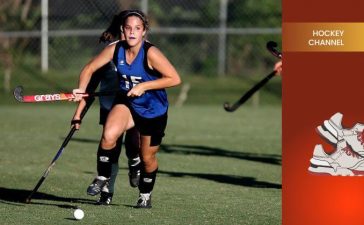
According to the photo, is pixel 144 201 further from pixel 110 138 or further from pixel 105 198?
pixel 110 138

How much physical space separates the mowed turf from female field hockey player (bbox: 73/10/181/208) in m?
0.44

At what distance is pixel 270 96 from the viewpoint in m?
25.7

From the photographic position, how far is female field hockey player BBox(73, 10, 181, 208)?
31.2 feet

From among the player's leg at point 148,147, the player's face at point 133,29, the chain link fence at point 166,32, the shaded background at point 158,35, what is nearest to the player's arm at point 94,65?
the player's face at point 133,29

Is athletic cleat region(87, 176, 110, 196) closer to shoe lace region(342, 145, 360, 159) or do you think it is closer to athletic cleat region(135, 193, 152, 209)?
athletic cleat region(135, 193, 152, 209)

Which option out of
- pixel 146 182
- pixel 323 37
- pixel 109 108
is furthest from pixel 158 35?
pixel 323 37

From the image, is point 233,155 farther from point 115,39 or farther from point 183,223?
point 183,223

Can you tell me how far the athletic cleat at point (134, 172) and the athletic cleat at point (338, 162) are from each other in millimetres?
3864

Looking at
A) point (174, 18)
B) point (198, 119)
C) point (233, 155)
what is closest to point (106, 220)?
point (233, 155)

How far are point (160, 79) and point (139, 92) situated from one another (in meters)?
0.23

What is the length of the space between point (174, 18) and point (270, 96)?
3.16 metres

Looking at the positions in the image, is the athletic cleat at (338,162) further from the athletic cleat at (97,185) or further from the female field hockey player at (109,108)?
the female field hockey player at (109,108)

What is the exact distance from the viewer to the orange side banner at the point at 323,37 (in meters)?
7.09

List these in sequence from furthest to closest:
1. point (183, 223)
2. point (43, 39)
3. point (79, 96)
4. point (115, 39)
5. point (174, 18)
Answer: point (174, 18) → point (43, 39) → point (115, 39) → point (79, 96) → point (183, 223)
